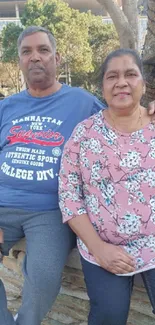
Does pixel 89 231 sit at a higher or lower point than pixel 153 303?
higher

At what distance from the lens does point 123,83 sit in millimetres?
2035

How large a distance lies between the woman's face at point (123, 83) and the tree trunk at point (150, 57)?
1.01 meters

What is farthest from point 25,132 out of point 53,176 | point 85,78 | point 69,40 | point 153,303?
point 85,78

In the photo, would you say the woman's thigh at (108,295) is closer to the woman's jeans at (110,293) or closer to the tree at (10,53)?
the woman's jeans at (110,293)

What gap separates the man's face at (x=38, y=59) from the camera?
2.60 m

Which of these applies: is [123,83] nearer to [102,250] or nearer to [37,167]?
[37,167]

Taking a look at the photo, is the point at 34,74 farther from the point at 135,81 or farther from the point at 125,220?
the point at 125,220

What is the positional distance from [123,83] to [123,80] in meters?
0.02

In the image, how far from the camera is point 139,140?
2039 mm

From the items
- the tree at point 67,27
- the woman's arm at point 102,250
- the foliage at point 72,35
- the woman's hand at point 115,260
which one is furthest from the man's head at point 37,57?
the tree at point 67,27

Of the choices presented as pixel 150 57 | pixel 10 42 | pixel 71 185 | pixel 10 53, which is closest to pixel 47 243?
pixel 71 185

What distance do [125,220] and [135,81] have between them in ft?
2.39

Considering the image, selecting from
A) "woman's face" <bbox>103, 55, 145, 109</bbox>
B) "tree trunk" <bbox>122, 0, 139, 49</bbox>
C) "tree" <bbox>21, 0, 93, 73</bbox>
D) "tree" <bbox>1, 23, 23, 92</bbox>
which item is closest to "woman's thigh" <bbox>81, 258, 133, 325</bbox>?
"woman's face" <bbox>103, 55, 145, 109</bbox>

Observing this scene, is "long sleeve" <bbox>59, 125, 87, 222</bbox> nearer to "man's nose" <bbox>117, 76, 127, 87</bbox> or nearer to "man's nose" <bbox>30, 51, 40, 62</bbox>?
"man's nose" <bbox>117, 76, 127, 87</bbox>
